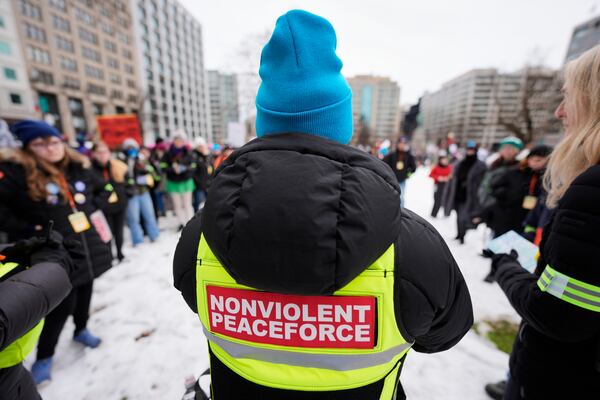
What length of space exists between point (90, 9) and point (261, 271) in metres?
55.6

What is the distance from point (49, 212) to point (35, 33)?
45.7 meters

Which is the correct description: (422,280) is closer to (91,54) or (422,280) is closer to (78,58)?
(78,58)

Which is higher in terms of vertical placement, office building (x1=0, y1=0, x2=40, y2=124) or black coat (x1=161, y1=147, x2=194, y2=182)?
office building (x1=0, y1=0, x2=40, y2=124)

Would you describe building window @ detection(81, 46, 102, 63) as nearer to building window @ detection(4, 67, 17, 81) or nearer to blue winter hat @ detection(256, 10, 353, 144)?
building window @ detection(4, 67, 17, 81)

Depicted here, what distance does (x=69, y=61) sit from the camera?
3556cm

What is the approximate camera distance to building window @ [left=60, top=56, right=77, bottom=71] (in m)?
34.4

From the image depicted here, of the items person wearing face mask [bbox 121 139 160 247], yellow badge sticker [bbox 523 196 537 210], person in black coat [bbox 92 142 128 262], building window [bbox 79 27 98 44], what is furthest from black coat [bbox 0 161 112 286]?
building window [bbox 79 27 98 44]

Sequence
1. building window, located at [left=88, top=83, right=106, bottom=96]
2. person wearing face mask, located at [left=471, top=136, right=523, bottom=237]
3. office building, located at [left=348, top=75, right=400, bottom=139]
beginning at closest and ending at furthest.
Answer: person wearing face mask, located at [left=471, top=136, right=523, bottom=237] < building window, located at [left=88, top=83, right=106, bottom=96] < office building, located at [left=348, top=75, right=400, bottom=139]

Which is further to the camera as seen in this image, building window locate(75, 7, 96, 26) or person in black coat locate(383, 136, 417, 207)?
building window locate(75, 7, 96, 26)

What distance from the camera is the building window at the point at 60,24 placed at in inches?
1337

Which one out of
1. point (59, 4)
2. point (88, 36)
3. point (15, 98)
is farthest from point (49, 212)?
point (88, 36)

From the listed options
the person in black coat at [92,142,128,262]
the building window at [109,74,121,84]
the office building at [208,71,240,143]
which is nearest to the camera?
→ the person in black coat at [92,142,128,262]

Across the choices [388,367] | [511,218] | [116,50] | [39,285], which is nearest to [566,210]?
[388,367]

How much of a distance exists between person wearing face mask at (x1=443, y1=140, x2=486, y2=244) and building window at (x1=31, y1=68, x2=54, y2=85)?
4367 centimetres
